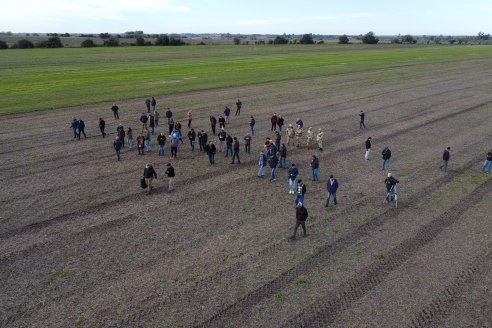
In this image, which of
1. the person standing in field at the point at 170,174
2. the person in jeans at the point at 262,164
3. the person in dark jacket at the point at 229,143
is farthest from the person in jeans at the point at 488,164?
the person standing in field at the point at 170,174

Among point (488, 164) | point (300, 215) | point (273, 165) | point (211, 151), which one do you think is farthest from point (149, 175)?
point (488, 164)

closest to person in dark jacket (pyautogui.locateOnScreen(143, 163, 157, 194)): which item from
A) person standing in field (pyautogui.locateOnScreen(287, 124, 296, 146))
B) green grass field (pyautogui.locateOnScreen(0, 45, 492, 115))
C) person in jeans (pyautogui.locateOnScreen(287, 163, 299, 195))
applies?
person in jeans (pyautogui.locateOnScreen(287, 163, 299, 195))

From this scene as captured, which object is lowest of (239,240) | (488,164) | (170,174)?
(239,240)

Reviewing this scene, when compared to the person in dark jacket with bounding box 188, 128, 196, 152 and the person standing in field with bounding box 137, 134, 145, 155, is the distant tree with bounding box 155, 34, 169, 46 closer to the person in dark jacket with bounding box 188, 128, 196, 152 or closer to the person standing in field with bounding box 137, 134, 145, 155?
the person in dark jacket with bounding box 188, 128, 196, 152

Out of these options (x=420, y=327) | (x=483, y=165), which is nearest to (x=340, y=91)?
(x=483, y=165)

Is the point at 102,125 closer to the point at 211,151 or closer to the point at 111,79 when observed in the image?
the point at 211,151
